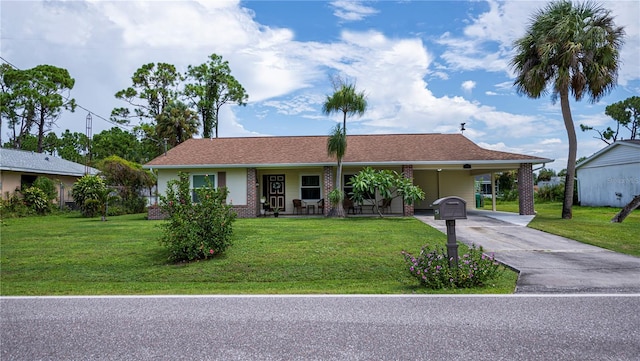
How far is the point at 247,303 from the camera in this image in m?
5.64

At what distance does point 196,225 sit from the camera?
29.5ft

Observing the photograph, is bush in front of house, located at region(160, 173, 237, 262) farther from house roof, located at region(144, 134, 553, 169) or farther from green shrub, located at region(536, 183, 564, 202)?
green shrub, located at region(536, 183, 564, 202)

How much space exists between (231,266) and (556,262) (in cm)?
651

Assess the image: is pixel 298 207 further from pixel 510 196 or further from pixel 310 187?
pixel 510 196

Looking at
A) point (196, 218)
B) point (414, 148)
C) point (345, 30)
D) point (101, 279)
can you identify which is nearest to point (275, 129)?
point (414, 148)

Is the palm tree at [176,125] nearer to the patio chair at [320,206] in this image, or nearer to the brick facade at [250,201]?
the brick facade at [250,201]

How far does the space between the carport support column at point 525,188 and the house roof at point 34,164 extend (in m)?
25.5

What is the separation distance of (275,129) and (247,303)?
20566mm

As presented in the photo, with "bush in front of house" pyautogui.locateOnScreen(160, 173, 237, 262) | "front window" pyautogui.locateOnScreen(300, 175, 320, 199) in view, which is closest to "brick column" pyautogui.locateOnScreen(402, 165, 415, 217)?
"front window" pyautogui.locateOnScreen(300, 175, 320, 199)

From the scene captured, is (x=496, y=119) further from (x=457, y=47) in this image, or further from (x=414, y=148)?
(x=457, y=47)

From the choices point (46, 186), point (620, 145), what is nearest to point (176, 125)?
point (46, 186)

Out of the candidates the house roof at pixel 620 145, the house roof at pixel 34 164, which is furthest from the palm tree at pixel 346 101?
the house roof at pixel 34 164

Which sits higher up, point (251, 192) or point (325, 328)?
point (251, 192)

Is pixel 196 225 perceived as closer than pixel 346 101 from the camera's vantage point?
Yes
